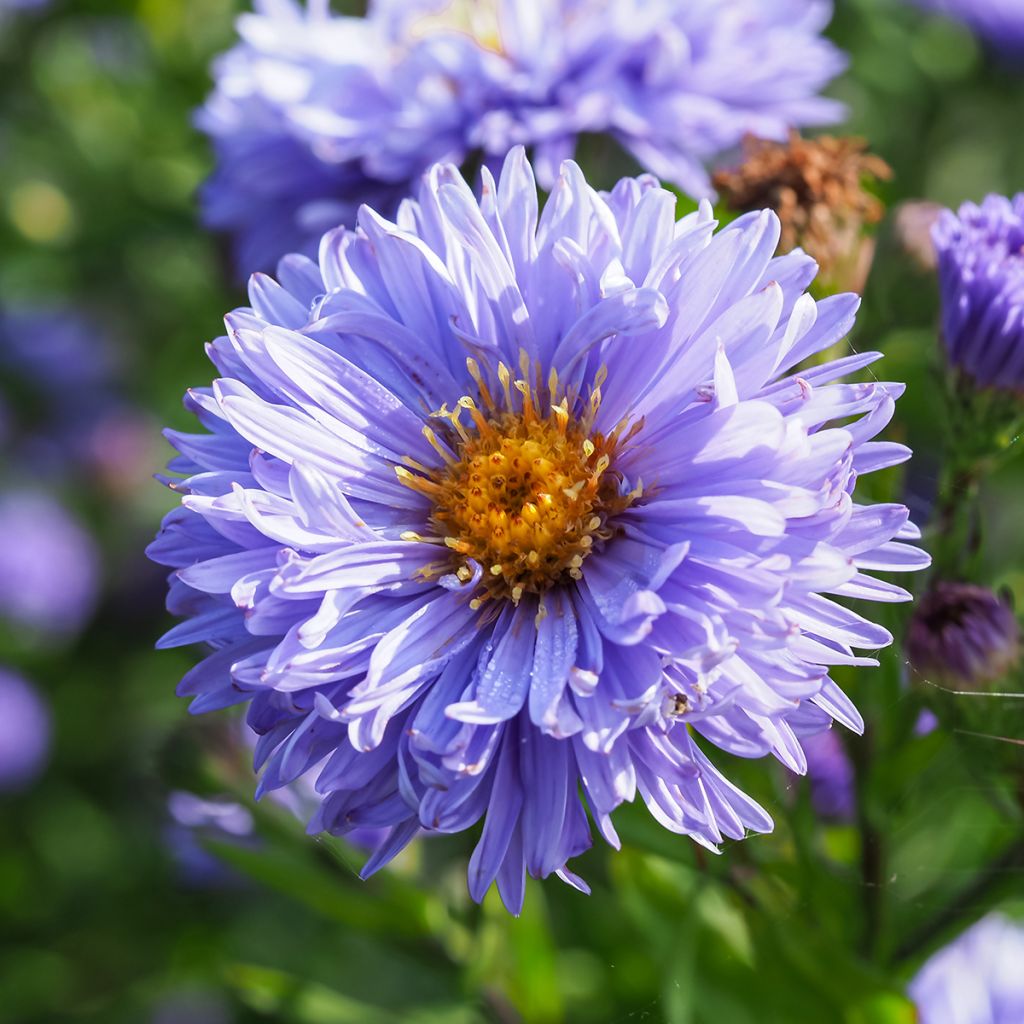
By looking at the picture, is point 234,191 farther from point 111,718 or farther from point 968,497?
point 111,718

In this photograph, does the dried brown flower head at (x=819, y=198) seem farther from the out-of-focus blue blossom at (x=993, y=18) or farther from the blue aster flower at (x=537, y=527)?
the out-of-focus blue blossom at (x=993, y=18)

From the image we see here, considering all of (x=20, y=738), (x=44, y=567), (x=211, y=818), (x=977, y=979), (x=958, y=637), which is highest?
(x=958, y=637)

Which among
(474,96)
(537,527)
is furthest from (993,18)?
(537,527)

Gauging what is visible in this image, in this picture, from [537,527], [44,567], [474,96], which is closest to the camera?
[537,527]

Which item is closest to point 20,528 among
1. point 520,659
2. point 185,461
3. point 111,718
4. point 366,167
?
point 111,718

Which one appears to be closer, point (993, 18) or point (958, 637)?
point (958, 637)

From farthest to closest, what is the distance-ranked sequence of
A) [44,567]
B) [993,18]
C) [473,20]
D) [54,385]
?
[54,385] → [44,567] → [993,18] → [473,20]

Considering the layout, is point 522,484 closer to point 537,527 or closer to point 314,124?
point 537,527

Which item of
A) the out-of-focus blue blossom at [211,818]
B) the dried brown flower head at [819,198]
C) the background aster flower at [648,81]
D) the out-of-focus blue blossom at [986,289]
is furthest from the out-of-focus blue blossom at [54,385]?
the out-of-focus blue blossom at [986,289]
